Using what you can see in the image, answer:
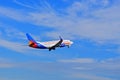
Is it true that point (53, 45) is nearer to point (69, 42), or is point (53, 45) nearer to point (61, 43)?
point (61, 43)

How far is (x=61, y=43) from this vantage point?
144250 mm

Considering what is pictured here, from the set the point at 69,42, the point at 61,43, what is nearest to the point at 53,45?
the point at 61,43

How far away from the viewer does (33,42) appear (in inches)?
5925

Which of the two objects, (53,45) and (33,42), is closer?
(53,45)

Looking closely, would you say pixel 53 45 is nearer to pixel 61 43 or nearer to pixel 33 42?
pixel 61 43

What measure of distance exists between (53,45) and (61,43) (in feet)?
37.2

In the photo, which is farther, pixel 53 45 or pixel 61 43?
pixel 61 43

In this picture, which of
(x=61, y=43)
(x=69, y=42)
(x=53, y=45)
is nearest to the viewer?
(x=53, y=45)

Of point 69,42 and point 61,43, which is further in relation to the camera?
point 69,42

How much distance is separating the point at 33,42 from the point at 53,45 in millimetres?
23164

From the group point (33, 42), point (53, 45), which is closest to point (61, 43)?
point (53, 45)

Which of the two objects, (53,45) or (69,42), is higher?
(69,42)

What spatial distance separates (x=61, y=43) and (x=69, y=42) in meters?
11.4

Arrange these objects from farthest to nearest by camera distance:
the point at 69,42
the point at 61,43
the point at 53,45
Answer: the point at 69,42 → the point at 61,43 → the point at 53,45
